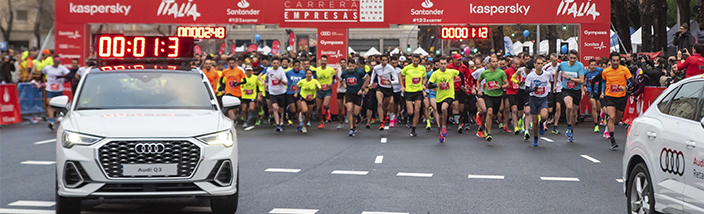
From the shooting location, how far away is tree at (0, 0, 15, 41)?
1901 inches

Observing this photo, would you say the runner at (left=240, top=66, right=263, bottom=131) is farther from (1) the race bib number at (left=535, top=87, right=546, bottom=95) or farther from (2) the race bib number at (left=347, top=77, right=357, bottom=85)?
(1) the race bib number at (left=535, top=87, right=546, bottom=95)

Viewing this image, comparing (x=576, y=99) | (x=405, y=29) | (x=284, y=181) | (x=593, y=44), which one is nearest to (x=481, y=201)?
(x=284, y=181)

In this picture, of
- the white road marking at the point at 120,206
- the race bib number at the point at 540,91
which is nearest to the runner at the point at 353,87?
the race bib number at the point at 540,91

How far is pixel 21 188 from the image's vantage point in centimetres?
932

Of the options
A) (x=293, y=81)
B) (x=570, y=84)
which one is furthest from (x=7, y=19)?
(x=570, y=84)

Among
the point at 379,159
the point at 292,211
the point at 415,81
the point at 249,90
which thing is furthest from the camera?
the point at 249,90

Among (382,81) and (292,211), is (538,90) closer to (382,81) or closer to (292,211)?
(382,81)

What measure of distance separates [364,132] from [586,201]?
33.6ft

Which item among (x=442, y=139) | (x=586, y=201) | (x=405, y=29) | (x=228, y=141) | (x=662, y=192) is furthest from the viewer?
(x=405, y=29)

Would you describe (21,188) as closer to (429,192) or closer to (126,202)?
(126,202)

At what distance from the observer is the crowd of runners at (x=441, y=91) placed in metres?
15.8

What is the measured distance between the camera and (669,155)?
575cm

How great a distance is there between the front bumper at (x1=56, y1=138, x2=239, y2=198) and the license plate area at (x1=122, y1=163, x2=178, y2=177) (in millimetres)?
50

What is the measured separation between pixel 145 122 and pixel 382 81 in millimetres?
11844
